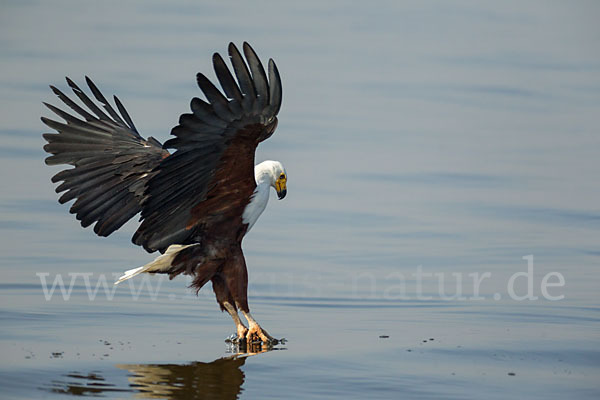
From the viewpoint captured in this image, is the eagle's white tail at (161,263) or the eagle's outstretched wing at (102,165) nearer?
the eagle's white tail at (161,263)

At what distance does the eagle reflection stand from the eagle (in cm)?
75

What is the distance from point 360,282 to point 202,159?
2364mm

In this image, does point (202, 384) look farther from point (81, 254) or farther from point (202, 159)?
point (81, 254)

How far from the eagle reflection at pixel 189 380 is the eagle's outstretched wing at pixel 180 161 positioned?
1024mm

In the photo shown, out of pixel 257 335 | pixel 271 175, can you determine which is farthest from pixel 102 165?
pixel 257 335

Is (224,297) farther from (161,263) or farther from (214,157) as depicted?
(214,157)

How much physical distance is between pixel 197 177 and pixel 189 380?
50.4 inches

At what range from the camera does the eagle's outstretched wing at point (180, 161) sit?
5180 millimetres

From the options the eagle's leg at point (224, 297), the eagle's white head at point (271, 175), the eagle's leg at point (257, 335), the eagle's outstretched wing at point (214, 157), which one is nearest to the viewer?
the eagle's outstretched wing at point (214, 157)

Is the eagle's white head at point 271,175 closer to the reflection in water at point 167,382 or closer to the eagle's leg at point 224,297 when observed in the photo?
the eagle's leg at point 224,297

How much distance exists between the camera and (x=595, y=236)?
8.92m

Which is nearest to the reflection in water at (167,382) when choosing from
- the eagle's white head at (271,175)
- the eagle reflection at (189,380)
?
the eagle reflection at (189,380)

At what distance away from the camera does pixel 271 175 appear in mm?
6305

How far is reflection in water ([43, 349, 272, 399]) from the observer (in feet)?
14.9
